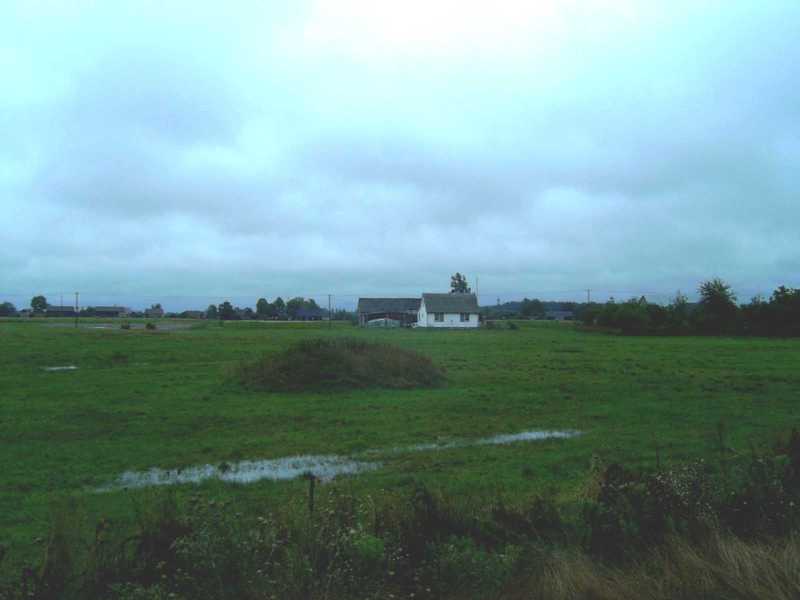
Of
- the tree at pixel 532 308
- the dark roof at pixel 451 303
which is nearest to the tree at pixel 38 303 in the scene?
the dark roof at pixel 451 303

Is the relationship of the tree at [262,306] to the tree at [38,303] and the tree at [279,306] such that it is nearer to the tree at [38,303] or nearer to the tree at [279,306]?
the tree at [279,306]

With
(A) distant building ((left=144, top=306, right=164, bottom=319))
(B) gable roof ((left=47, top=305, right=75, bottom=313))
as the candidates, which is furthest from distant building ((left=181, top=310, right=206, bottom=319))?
(B) gable roof ((left=47, top=305, right=75, bottom=313))

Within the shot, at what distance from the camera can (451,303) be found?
7194 cm

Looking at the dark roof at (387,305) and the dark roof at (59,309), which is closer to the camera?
the dark roof at (387,305)

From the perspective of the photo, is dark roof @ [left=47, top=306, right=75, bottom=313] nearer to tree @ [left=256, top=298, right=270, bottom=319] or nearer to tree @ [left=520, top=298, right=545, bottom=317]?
tree @ [left=256, top=298, right=270, bottom=319]

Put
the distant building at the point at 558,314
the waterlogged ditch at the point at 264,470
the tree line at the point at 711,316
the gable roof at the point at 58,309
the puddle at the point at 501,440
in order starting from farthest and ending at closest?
1. the distant building at the point at 558,314
2. the gable roof at the point at 58,309
3. the tree line at the point at 711,316
4. the puddle at the point at 501,440
5. the waterlogged ditch at the point at 264,470

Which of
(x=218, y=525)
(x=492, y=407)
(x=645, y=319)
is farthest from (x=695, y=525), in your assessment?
(x=645, y=319)

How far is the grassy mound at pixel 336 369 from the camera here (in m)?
17.5

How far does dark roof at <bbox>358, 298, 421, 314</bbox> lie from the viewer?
80.6 meters

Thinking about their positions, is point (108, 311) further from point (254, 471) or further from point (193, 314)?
point (254, 471)

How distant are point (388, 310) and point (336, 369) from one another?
63504 millimetres

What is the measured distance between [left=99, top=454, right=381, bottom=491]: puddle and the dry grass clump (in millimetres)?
4718

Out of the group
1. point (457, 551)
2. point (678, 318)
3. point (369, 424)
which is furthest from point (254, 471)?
point (678, 318)

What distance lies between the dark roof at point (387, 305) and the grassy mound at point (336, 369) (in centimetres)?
6017
